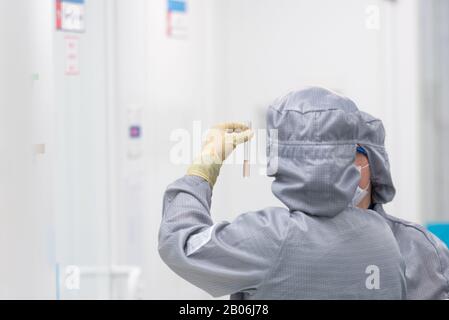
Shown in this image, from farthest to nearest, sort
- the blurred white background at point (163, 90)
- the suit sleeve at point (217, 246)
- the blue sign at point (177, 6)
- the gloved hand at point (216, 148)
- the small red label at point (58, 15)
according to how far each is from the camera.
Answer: the blue sign at point (177, 6) < the blurred white background at point (163, 90) < the small red label at point (58, 15) < the gloved hand at point (216, 148) < the suit sleeve at point (217, 246)

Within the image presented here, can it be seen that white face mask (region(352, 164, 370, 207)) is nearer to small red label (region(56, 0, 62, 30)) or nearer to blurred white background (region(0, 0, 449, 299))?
blurred white background (region(0, 0, 449, 299))

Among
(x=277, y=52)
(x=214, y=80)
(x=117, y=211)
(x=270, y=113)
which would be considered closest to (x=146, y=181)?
(x=117, y=211)

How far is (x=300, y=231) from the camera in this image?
1.20m

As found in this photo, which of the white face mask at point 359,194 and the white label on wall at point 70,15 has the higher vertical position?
the white label on wall at point 70,15

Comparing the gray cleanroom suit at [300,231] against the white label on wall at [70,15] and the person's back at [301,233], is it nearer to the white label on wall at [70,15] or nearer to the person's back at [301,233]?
the person's back at [301,233]

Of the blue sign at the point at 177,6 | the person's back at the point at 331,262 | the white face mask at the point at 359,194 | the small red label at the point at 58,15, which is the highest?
the blue sign at the point at 177,6

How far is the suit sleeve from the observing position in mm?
1186

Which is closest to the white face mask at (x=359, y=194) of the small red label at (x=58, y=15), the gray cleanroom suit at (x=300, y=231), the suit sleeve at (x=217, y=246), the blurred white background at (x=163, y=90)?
the gray cleanroom suit at (x=300, y=231)

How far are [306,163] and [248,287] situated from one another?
24cm

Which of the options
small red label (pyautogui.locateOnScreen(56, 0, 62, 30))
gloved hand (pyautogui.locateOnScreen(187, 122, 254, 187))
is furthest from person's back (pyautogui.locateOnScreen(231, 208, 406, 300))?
small red label (pyautogui.locateOnScreen(56, 0, 62, 30))

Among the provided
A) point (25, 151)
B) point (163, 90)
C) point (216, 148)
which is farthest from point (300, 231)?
point (163, 90)

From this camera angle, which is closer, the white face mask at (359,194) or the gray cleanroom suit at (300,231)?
the gray cleanroom suit at (300,231)

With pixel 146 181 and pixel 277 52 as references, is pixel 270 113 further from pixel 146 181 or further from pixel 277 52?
pixel 146 181

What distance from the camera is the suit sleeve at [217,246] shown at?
119cm
